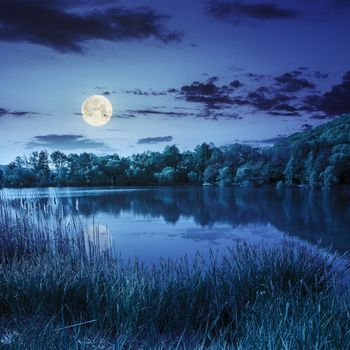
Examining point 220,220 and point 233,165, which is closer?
point 220,220

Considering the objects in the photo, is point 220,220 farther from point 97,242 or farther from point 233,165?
point 233,165

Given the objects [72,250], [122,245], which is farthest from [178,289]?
[122,245]

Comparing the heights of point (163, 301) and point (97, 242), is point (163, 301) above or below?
below

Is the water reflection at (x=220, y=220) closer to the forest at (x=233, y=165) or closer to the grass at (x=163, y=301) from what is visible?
the grass at (x=163, y=301)

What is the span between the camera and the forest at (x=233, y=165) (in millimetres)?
35156

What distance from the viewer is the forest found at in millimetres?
35156

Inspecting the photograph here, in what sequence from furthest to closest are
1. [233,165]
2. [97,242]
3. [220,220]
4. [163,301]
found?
1. [233,165]
2. [220,220]
3. [97,242]
4. [163,301]

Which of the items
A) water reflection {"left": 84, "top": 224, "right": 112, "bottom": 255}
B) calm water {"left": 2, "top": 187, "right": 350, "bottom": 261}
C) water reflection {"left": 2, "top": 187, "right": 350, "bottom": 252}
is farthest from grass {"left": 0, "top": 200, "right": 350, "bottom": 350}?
water reflection {"left": 2, "top": 187, "right": 350, "bottom": 252}

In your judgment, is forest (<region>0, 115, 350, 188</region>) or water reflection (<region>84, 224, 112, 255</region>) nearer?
water reflection (<region>84, 224, 112, 255</region>)

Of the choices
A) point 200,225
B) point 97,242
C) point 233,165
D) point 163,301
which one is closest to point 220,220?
point 200,225

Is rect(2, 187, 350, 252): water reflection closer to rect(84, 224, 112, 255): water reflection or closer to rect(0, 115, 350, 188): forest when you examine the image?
rect(84, 224, 112, 255): water reflection

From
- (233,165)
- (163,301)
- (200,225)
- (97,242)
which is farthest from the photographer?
(233,165)

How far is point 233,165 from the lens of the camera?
4622 cm

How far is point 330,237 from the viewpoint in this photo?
11430 mm
